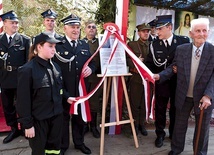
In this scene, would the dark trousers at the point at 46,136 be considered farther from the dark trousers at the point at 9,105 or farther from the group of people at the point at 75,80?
the dark trousers at the point at 9,105

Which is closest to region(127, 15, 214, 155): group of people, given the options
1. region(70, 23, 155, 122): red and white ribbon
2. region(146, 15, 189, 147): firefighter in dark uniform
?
region(146, 15, 189, 147): firefighter in dark uniform

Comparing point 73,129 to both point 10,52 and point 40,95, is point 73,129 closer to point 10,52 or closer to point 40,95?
point 40,95

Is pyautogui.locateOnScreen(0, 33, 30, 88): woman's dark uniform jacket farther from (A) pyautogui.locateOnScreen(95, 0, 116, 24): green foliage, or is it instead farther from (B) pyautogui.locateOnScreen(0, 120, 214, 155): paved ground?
(A) pyautogui.locateOnScreen(95, 0, 116, 24): green foliage

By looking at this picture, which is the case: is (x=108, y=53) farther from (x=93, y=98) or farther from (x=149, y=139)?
(x=149, y=139)

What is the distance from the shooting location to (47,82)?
95.2 inches

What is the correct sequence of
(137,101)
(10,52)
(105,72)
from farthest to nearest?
(137,101), (10,52), (105,72)

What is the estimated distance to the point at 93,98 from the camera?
396cm

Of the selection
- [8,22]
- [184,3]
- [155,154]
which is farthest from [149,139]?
[184,3]

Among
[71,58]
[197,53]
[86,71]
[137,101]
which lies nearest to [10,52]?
[71,58]

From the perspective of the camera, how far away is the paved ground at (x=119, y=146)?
346cm

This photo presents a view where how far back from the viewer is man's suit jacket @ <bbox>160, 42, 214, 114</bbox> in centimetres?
288

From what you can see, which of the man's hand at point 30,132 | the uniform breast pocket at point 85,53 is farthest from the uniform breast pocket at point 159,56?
the man's hand at point 30,132

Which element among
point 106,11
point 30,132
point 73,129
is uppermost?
point 106,11

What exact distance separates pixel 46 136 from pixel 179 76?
1771 millimetres
